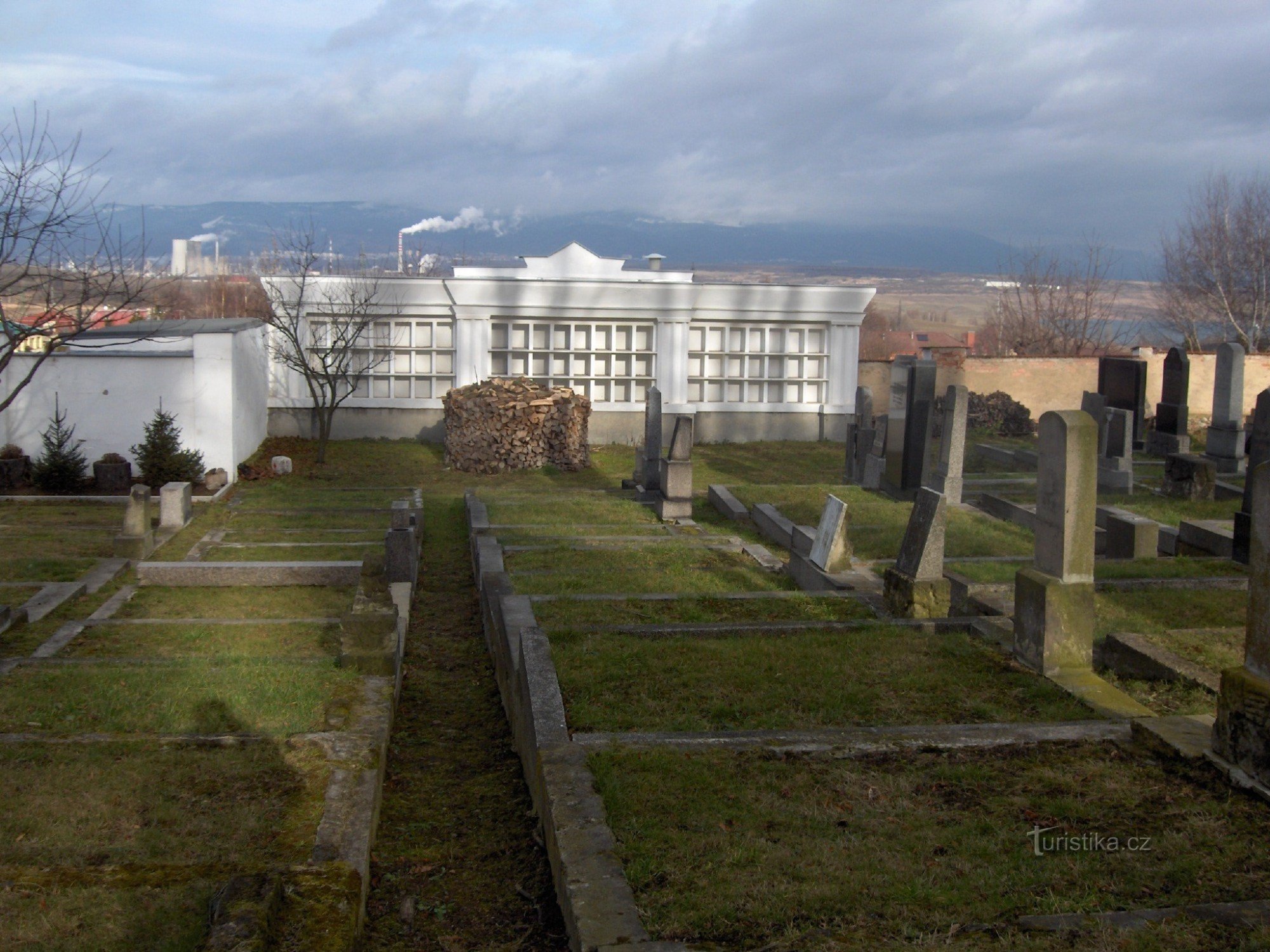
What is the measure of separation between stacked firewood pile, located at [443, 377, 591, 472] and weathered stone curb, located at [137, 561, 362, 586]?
28.7 ft

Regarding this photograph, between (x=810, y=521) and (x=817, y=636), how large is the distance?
5.78 metres

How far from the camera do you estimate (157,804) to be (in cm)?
481

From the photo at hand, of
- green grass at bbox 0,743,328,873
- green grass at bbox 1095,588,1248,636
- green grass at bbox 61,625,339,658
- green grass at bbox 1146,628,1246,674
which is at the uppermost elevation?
green grass at bbox 1146,628,1246,674

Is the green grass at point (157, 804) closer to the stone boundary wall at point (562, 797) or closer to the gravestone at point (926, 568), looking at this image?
the stone boundary wall at point (562, 797)

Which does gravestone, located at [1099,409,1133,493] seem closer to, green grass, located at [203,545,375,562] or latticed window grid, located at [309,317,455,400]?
green grass, located at [203,545,375,562]

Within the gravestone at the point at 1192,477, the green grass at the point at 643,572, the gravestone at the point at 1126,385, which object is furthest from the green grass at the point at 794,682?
the gravestone at the point at 1126,385

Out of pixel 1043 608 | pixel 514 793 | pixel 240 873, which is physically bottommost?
pixel 514 793

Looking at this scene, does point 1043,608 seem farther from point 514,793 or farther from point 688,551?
point 688,551

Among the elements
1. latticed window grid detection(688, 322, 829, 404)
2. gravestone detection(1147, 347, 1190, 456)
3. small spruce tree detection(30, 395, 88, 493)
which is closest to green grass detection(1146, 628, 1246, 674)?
gravestone detection(1147, 347, 1190, 456)

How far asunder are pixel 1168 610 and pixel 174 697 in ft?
22.3

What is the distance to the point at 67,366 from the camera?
53.9 feet

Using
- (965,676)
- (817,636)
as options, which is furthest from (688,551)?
(965,676)

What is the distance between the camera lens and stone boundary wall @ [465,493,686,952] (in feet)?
11.8

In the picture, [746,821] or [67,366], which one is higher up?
[67,366]
